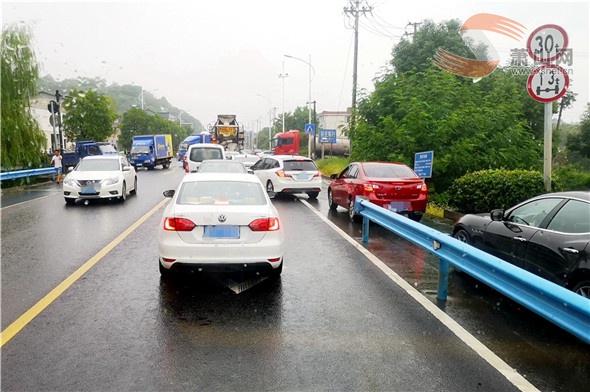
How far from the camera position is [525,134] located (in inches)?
672

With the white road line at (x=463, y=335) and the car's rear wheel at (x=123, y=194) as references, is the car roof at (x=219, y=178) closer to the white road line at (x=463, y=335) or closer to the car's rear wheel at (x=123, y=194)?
the white road line at (x=463, y=335)

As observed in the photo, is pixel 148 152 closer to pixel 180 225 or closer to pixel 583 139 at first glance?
pixel 180 225

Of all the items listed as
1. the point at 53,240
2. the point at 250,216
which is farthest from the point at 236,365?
the point at 53,240

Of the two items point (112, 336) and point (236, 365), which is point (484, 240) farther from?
point (112, 336)

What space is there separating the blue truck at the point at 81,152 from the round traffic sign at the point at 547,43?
26632mm

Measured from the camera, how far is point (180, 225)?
18.6 ft

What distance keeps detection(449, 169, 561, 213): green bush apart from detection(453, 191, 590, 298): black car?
5.01 meters

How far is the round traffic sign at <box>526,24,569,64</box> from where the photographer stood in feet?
28.3

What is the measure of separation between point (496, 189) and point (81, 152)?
27642 millimetres

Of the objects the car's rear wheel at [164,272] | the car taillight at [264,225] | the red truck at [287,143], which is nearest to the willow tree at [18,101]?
the car's rear wheel at [164,272]

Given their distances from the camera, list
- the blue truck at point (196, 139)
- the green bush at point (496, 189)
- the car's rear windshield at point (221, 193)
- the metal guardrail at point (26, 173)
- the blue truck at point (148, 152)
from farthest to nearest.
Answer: the blue truck at point (196, 139) < the blue truck at point (148, 152) < the metal guardrail at point (26, 173) < the green bush at point (496, 189) < the car's rear windshield at point (221, 193)

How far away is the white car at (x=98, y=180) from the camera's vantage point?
14.1m

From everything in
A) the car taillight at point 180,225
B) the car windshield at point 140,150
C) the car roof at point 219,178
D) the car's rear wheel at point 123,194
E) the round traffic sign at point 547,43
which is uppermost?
the round traffic sign at point 547,43

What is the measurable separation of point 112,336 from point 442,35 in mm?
34257
